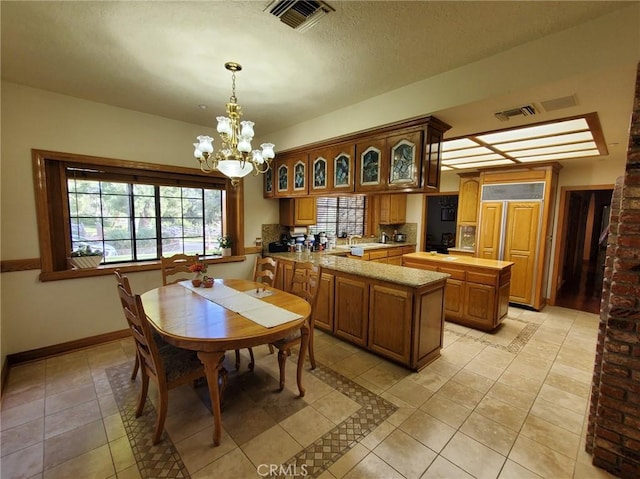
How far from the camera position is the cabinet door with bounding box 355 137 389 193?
2.94 m

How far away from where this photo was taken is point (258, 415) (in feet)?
6.83

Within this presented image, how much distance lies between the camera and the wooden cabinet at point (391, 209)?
6.10m

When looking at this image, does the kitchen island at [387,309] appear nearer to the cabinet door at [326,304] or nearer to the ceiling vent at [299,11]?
the cabinet door at [326,304]

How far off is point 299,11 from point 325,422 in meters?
2.65

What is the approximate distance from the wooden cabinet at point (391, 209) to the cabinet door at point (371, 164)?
2.99 m

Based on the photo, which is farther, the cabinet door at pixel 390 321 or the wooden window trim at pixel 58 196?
the wooden window trim at pixel 58 196

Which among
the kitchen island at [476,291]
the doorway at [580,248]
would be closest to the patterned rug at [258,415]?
the kitchen island at [476,291]

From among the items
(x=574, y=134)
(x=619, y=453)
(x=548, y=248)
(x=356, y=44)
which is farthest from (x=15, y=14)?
(x=548, y=248)

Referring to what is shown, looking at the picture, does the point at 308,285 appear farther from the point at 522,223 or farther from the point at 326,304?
the point at 522,223

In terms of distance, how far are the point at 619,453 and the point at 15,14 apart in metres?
4.40

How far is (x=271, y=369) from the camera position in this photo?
270cm

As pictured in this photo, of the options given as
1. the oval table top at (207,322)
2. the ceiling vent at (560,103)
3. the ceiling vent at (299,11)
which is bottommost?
the oval table top at (207,322)

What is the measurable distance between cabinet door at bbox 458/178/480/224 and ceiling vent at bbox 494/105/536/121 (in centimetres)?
308

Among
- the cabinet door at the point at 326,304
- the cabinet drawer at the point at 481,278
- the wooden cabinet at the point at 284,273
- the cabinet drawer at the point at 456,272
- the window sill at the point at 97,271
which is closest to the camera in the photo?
the window sill at the point at 97,271
